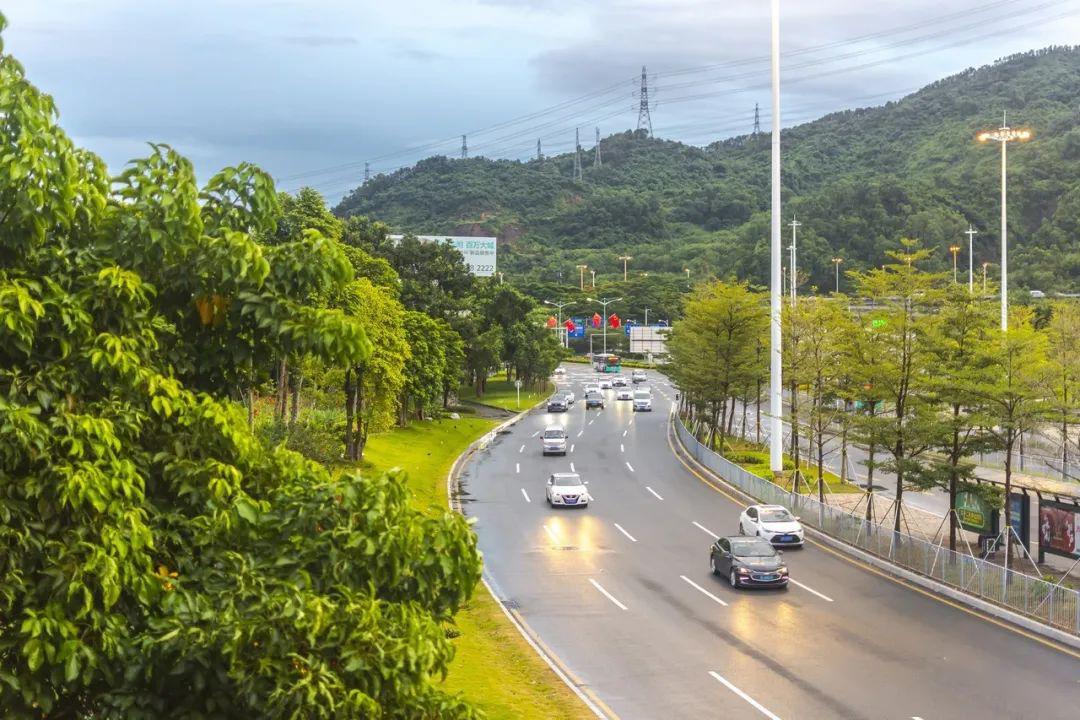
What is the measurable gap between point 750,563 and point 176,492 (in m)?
24.1

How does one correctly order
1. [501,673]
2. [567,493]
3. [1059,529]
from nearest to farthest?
[501,673], [1059,529], [567,493]

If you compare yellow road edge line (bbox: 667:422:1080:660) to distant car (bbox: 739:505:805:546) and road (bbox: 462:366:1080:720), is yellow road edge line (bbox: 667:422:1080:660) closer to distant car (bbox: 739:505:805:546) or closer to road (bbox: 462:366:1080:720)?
road (bbox: 462:366:1080:720)

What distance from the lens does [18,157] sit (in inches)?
286

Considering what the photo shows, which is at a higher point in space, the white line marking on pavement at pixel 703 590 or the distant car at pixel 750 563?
the distant car at pixel 750 563

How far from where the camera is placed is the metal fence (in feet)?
83.5

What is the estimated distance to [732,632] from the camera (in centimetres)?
2561

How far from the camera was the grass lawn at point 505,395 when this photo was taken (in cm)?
9544

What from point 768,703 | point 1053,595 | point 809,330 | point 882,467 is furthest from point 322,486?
point 809,330

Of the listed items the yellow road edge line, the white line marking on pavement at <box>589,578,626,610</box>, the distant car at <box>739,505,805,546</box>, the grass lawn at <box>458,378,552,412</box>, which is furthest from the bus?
the white line marking on pavement at <box>589,578,626,610</box>

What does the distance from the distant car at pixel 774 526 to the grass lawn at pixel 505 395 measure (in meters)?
53.5

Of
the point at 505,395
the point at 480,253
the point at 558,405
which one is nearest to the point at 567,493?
the point at 558,405

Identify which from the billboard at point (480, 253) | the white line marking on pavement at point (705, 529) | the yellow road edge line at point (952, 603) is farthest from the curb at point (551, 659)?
the billboard at point (480, 253)

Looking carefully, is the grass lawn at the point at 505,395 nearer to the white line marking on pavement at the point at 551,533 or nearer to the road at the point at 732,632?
the white line marking on pavement at the point at 551,533

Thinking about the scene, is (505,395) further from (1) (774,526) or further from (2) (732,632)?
(2) (732,632)
